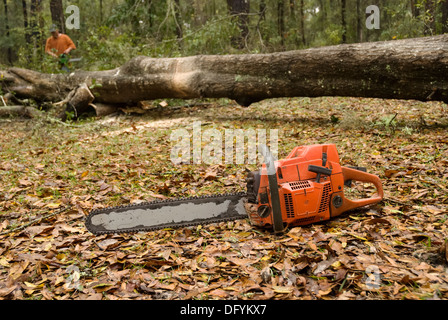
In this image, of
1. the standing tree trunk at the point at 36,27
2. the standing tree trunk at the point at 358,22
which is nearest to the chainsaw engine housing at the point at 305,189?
the standing tree trunk at the point at 36,27

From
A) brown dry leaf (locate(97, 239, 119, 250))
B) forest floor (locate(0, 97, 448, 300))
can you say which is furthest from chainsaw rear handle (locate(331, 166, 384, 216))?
brown dry leaf (locate(97, 239, 119, 250))

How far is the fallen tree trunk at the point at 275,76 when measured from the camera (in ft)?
14.7

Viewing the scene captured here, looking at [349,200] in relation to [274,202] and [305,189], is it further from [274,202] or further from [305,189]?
[274,202]

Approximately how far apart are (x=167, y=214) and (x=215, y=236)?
18.6 inches

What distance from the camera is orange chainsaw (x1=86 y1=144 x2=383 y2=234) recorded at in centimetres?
231

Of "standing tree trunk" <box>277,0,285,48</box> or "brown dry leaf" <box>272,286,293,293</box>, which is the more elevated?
"standing tree trunk" <box>277,0,285,48</box>

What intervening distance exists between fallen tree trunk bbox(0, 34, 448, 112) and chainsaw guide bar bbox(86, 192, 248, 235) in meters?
3.15

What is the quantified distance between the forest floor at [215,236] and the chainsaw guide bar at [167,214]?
0.07 meters

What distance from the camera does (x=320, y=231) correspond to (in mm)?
2381

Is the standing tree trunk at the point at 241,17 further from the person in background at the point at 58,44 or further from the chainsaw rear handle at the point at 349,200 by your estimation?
the chainsaw rear handle at the point at 349,200

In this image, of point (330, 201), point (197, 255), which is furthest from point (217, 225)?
point (330, 201)

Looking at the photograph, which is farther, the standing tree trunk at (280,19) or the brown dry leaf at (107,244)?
the standing tree trunk at (280,19)

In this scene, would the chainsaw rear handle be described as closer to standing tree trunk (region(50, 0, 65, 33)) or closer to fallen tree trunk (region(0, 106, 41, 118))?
fallen tree trunk (region(0, 106, 41, 118))
